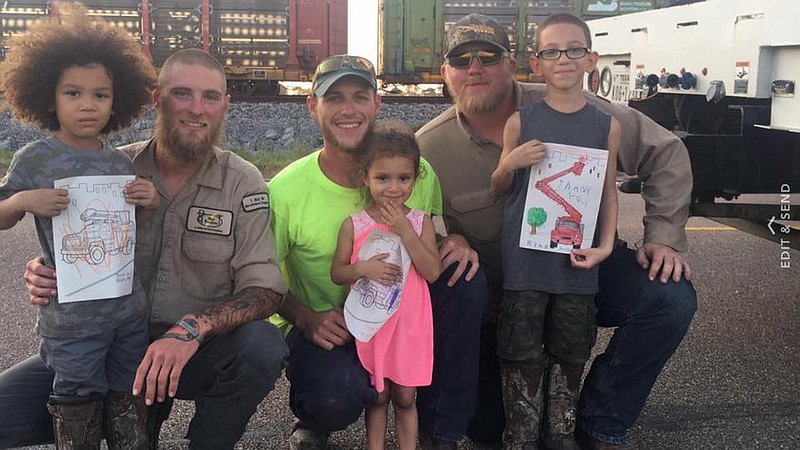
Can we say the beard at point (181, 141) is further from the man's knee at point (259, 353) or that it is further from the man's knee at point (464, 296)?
the man's knee at point (464, 296)

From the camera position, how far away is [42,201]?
2520 mm

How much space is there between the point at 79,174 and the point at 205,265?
1.91 ft

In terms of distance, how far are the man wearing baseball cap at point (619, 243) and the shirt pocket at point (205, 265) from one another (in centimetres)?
92

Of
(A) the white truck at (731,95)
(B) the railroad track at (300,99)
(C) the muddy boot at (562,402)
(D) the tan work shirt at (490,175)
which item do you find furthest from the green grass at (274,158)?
(C) the muddy boot at (562,402)

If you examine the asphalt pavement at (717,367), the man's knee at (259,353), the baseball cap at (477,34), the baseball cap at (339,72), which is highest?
the baseball cap at (477,34)

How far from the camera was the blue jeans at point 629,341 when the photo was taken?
3121 millimetres

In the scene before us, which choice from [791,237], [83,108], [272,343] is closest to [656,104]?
[791,237]

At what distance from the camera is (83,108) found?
8.77 feet

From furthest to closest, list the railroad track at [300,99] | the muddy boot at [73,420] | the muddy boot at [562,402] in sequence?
1. the railroad track at [300,99]
2. the muddy boot at [562,402]
3. the muddy boot at [73,420]

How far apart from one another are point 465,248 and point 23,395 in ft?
5.69

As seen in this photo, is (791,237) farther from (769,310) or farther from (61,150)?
(61,150)

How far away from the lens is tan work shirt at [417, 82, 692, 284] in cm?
342

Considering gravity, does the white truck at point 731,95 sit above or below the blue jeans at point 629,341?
above

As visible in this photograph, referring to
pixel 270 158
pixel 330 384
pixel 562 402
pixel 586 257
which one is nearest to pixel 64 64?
pixel 330 384
